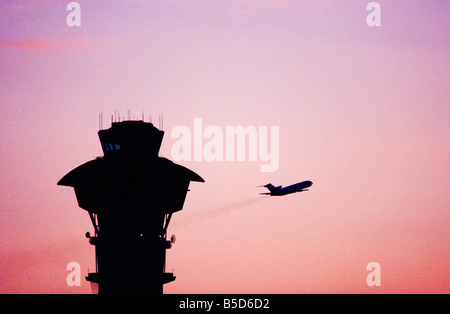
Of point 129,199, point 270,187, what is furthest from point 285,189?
point 129,199

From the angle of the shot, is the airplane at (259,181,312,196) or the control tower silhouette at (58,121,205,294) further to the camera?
the airplane at (259,181,312,196)

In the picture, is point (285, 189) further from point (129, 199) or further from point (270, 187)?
point (129, 199)

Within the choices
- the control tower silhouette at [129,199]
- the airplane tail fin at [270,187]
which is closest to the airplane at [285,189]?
the airplane tail fin at [270,187]

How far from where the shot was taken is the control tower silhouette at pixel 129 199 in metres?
121

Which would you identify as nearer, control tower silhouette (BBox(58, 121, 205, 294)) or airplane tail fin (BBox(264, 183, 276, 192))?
control tower silhouette (BBox(58, 121, 205, 294))

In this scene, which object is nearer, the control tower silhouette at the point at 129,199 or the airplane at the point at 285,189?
the control tower silhouette at the point at 129,199

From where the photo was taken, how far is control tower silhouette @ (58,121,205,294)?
121m

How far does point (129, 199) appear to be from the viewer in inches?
4808

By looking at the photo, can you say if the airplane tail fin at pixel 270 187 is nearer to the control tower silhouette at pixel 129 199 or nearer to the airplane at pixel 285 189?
the airplane at pixel 285 189

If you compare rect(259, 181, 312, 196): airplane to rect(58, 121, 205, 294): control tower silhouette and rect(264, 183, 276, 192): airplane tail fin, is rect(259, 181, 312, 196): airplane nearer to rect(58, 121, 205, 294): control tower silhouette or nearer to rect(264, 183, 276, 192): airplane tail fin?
rect(264, 183, 276, 192): airplane tail fin

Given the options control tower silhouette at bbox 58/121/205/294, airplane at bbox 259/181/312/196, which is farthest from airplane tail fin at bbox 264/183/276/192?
control tower silhouette at bbox 58/121/205/294
